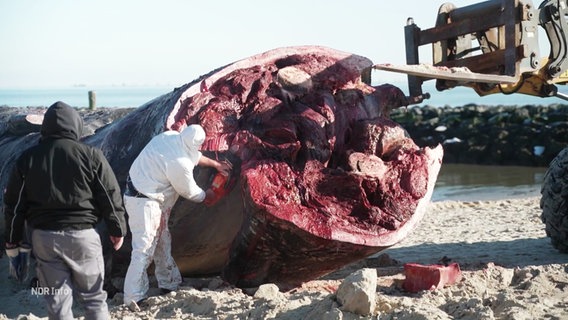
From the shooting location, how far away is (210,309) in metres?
5.54

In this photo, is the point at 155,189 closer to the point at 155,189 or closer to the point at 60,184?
the point at 155,189

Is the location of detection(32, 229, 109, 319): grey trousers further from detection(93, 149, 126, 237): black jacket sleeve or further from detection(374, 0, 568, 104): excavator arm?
detection(374, 0, 568, 104): excavator arm

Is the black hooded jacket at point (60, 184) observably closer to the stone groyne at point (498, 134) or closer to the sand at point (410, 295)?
the sand at point (410, 295)

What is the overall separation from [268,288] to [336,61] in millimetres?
2071

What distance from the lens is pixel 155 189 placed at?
5.87m

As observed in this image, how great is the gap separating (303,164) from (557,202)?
334 centimetres

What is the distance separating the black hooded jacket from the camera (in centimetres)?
471

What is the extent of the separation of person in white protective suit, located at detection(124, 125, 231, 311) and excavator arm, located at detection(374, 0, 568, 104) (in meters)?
2.22

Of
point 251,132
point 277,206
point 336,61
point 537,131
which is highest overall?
point 336,61

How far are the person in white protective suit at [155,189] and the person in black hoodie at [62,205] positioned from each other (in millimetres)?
945

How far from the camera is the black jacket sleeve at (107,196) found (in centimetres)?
481

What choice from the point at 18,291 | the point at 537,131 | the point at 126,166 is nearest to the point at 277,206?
the point at 126,166

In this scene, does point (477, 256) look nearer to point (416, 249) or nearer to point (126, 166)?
point (416, 249)

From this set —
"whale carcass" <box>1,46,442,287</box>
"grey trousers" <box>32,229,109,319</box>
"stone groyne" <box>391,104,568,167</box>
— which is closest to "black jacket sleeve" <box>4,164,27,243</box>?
"grey trousers" <box>32,229,109,319</box>
